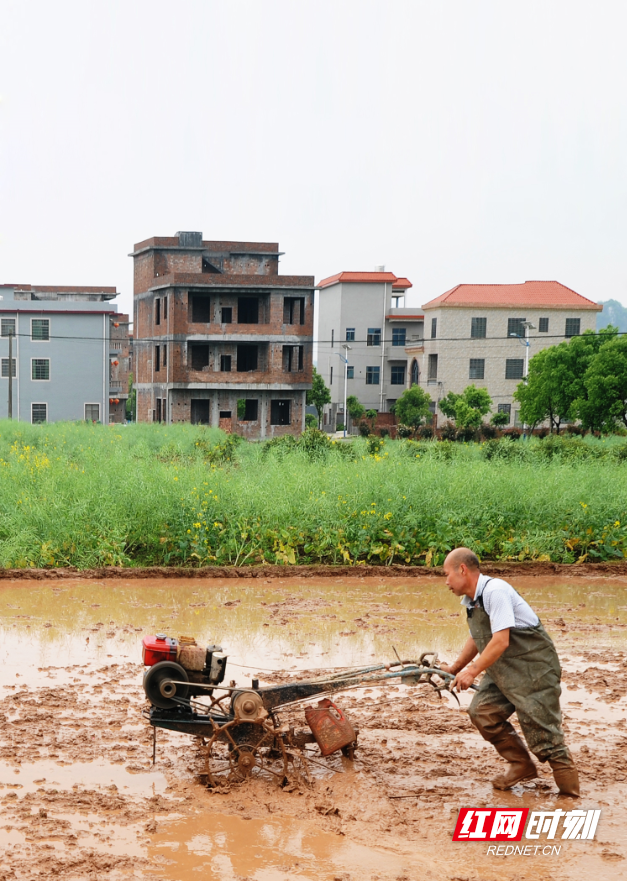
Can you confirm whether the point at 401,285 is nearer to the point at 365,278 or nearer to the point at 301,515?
the point at 365,278

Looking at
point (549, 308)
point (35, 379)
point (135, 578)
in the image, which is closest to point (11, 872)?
point (135, 578)

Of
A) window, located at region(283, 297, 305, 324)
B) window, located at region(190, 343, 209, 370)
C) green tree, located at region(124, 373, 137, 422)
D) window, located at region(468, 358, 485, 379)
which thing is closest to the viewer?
window, located at region(190, 343, 209, 370)

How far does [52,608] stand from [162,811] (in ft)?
18.4

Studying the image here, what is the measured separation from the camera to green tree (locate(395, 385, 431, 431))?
202ft

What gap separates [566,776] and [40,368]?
49.5 m

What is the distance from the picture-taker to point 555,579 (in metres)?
13.0

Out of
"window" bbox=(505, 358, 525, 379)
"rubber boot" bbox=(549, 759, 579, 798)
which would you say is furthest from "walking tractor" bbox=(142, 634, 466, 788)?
"window" bbox=(505, 358, 525, 379)

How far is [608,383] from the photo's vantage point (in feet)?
126

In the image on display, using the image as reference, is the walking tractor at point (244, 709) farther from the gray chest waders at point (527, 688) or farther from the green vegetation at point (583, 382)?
the green vegetation at point (583, 382)

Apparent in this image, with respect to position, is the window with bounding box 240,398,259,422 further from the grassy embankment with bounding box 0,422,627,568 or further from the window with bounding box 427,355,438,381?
the grassy embankment with bounding box 0,422,627,568

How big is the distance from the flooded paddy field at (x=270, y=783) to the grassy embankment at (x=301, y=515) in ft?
8.95

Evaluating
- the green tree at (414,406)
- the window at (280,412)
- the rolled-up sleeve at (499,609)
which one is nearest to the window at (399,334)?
the green tree at (414,406)

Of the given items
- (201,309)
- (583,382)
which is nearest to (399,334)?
(201,309)

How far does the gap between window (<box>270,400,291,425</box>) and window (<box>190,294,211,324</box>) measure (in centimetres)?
590
